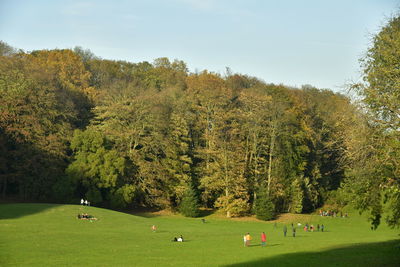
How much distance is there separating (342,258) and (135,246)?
15135 mm

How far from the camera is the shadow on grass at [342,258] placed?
2730cm

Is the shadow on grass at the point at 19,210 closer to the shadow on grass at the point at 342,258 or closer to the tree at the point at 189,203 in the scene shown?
the tree at the point at 189,203

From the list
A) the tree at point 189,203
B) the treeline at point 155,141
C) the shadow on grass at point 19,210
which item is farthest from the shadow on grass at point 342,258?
the tree at point 189,203

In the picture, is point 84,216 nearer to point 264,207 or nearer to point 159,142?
point 159,142

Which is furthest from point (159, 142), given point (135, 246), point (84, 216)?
point (135, 246)

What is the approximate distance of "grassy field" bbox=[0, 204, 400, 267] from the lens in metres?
28.1

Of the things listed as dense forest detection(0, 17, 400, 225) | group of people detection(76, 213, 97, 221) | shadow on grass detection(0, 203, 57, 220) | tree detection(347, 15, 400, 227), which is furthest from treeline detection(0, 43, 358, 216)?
tree detection(347, 15, 400, 227)

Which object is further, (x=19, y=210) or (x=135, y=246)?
(x=19, y=210)

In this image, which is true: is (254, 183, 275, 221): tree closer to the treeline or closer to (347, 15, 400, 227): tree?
the treeline

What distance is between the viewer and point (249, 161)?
76.1 metres

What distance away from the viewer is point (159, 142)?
7212 cm

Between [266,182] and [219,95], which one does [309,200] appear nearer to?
[266,182]

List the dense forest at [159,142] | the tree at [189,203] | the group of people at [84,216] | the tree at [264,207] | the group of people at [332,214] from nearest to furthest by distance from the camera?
the group of people at [84,216] < the dense forest at [159,142] < the tree at [189,203] < the tree at [264,207] < the group of people at [332,214]

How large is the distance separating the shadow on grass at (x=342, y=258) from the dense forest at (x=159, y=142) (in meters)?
26.9
